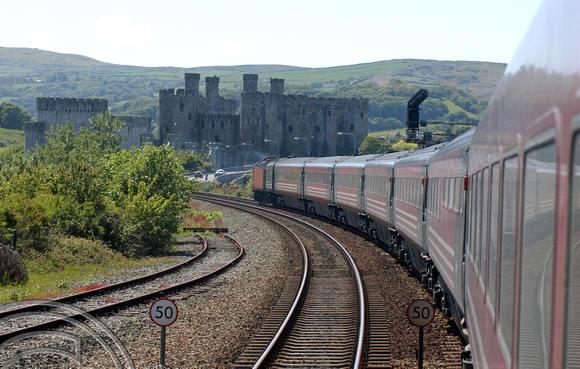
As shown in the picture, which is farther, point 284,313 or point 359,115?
point 359,115

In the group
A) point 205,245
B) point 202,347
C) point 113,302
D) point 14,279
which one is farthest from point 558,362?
point 205,245

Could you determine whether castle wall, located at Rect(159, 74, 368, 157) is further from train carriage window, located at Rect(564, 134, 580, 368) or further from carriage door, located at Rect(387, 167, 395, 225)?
train carriage window, located at Rect(564, 134, 580, 368)

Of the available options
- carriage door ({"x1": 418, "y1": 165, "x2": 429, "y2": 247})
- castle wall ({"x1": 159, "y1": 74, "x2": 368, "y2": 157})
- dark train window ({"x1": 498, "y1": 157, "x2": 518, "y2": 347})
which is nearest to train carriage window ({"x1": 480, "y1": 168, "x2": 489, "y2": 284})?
dark train window ({"x1": 498, "y1": 157, "x2": 518, "y2": 347})

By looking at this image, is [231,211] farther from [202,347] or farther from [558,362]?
[558,362]

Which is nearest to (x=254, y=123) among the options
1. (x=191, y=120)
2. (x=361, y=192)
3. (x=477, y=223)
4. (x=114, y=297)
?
(x=191, y=120)

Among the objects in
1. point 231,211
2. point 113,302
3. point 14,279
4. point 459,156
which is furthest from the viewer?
point 231,211

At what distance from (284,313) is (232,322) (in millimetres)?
1077

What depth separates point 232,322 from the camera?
12922 mm

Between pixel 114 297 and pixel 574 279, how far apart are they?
1369 centimetres

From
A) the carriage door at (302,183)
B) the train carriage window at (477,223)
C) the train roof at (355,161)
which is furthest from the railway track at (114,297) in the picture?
the carriage door at (302,183)

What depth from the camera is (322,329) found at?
40.3 ft

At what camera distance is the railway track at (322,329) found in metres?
10.3

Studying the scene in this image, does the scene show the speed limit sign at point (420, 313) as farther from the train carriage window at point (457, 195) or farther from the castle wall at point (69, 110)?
the castle wall at point (69, 110)

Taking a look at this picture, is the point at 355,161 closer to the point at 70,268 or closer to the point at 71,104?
the point at 70,268
